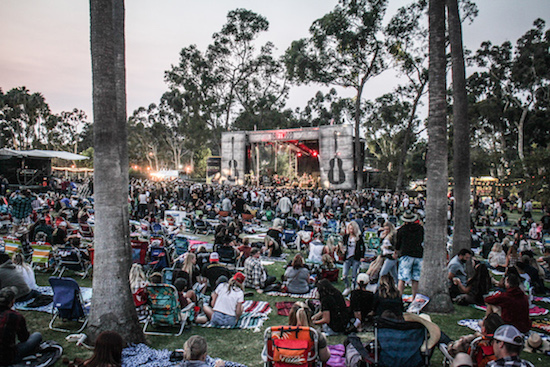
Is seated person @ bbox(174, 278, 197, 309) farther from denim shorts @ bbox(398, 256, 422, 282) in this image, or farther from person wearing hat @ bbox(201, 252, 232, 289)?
denim shorts @ bbox(398, 256, 422, 282)

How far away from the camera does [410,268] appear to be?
20.6ft

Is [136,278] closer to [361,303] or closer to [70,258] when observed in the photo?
[70,258]

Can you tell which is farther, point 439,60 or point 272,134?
point 272,134

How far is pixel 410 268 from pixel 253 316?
2.81m

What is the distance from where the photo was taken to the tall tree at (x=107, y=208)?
14.0 ft

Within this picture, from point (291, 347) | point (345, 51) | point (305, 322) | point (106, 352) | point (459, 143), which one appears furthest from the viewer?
point (345, 51)

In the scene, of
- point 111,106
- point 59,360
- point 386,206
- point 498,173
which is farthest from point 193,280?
point 498,173

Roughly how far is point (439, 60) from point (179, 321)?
18.8 feet

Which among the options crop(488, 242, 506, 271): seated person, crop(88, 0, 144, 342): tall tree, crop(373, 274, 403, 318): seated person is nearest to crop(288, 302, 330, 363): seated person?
crop(373, 274, 403, 318): seated person

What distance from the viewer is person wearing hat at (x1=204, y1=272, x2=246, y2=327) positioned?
526 centimetres

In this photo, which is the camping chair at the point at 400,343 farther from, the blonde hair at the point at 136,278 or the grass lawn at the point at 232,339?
the blonde hair at the point at 136,278

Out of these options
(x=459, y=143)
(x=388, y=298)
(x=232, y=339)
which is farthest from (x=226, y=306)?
(x=459, y=143)

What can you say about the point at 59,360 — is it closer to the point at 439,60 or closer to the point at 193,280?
the point at 193,280

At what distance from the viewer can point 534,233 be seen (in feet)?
45.1
